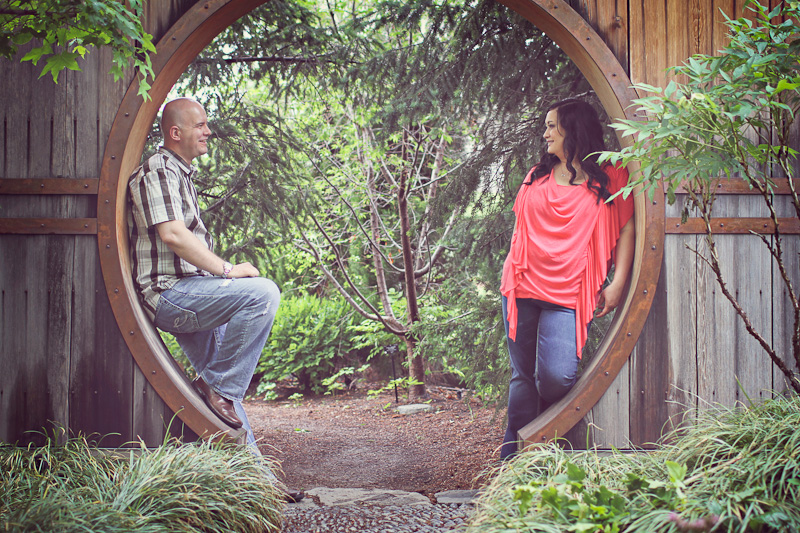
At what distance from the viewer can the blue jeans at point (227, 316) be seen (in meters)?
3.01

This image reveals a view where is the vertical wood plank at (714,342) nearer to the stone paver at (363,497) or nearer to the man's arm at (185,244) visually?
the stone paver at (363,497)

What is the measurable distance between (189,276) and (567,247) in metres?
1.87

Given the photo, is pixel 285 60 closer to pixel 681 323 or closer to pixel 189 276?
pixel 189 276

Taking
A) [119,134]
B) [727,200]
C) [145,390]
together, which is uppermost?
[119,134]

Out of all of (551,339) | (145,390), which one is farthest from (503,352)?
(145,390)

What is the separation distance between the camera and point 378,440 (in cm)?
531

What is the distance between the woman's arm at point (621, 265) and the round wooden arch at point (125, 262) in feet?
0.26

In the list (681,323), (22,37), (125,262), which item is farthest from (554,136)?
(22,37)

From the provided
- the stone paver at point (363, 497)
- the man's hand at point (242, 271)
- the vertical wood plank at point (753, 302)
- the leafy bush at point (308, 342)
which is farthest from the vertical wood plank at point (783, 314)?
the leafy bush at point (308, 342)

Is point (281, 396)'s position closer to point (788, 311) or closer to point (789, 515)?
point (788, 311)

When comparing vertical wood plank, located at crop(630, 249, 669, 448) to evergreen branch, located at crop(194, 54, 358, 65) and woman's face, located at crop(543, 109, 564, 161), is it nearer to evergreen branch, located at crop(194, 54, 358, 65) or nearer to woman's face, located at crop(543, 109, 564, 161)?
woman's face, located at crop(543, 109, 564, 161)

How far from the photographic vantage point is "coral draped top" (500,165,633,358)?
304cm

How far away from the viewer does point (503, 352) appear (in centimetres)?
428

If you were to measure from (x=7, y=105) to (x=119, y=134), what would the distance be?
1.93 ft
